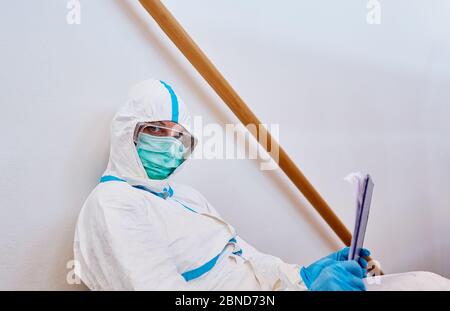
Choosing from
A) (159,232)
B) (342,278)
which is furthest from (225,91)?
(342,278)

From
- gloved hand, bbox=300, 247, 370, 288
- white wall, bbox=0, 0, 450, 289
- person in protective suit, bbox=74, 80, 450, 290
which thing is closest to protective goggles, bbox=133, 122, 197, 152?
person in protective suit, bbox=74, 80, 450, 290

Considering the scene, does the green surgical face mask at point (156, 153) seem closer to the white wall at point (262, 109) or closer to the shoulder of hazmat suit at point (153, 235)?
the shoulder of hazmat suit at point (153, 235)

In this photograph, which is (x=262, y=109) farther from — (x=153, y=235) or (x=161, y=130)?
(x=153, y=235)

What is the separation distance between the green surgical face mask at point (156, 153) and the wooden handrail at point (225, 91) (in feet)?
0.81

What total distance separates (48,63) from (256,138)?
634mm

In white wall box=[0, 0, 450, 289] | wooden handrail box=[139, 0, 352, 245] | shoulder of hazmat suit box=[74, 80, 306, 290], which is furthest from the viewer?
wooden handrail box=[139, 0, 352, 245]

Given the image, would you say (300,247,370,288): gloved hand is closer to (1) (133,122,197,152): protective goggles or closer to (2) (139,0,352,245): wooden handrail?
(2) (139,0,352,245): wooden handrail

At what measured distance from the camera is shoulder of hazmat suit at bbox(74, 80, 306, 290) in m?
0.71

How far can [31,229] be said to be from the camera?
2.71ft

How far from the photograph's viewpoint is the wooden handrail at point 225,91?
978 mm

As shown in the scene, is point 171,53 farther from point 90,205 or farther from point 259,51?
point 90,205

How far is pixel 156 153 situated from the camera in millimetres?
901

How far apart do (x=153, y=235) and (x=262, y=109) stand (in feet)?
2.18

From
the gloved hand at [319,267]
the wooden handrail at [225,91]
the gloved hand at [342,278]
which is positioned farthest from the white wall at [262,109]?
the gloved hand at [342,278]
